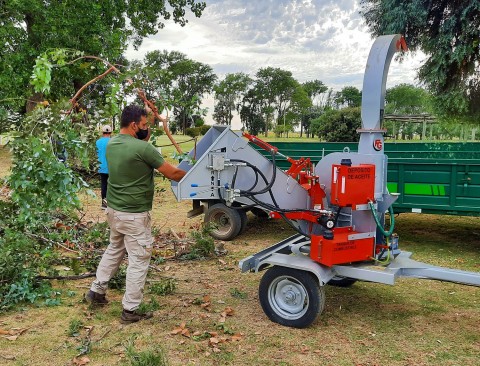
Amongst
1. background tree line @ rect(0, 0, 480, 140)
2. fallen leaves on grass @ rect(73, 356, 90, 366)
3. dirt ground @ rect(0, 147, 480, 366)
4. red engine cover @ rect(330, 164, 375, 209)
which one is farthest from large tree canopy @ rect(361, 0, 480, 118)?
fallen leaves on grass @ rect(73, 356, 90, 366)

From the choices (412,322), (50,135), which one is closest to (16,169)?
(50,135)

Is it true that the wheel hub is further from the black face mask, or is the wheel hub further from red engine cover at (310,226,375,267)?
the black face mask

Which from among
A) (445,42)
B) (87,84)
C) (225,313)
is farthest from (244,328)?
(445,42)

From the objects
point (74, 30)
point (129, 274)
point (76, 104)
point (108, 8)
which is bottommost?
point (129, 274)

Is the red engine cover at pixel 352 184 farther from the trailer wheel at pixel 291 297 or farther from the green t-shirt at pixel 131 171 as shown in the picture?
the green t-shirt at pixel 131 171

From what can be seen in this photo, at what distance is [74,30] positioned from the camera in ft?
55.4

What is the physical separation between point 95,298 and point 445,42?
13134 millimetres

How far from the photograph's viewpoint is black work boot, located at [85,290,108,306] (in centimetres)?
497

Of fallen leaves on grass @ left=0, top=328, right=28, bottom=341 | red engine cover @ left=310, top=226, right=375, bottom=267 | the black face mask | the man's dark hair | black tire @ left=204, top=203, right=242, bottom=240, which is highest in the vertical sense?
the man's dark hair

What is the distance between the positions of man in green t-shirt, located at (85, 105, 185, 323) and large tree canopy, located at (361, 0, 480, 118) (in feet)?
40.1

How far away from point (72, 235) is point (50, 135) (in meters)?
2.91

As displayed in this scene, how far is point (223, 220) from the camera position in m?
8.34

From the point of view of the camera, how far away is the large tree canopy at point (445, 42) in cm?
1384

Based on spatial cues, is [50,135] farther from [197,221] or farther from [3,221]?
[197,221]
